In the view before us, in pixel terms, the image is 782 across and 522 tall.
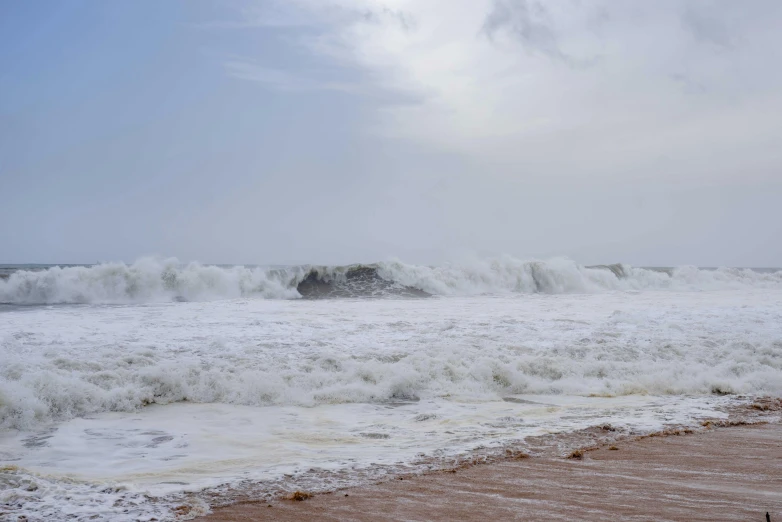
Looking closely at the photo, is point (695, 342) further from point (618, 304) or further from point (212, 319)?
point (212, 319)

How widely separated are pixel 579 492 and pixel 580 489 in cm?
7

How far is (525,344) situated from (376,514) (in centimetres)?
702

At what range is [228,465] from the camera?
482cm

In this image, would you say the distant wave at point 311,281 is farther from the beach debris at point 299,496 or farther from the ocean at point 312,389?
the beach debris at point 299,496

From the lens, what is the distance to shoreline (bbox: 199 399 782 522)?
12.3 feet

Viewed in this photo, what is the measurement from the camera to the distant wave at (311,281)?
68.5 feet

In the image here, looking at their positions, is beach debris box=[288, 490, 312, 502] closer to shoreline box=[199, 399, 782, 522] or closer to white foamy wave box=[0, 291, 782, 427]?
shoreline box=[199, 399, 782, 522]

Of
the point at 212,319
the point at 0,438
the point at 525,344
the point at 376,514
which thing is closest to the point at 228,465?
the point at 376,514

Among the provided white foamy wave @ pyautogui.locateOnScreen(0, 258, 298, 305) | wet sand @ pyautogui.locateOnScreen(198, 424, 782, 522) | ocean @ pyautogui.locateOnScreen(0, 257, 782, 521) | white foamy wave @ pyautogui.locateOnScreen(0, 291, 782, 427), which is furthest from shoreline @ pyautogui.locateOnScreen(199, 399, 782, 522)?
white foamy wave @ pyautogui.locateOnScreen(0, 258, 298, 305)

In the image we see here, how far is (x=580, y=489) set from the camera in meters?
4.17

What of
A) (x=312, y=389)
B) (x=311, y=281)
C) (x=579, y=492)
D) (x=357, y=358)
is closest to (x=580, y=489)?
(x=579, y=492)

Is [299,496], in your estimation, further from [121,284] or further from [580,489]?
[121,284]

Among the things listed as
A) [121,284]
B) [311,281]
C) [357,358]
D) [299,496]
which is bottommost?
[299,496]

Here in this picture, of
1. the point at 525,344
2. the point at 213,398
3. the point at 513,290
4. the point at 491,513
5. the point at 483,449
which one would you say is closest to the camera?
the point at 491,513
